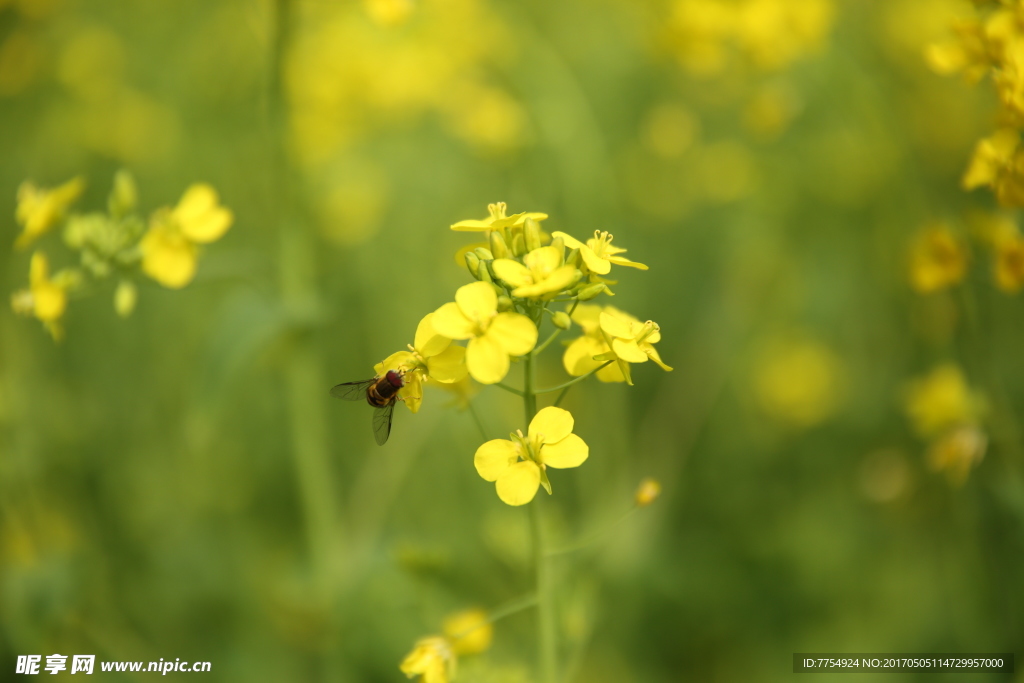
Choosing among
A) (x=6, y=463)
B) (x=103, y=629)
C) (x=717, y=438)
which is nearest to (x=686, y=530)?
(x=717, y=438)

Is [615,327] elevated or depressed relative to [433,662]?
elevated

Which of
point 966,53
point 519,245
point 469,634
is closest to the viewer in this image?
point 519,245

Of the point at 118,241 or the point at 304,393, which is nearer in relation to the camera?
the point at 118,241

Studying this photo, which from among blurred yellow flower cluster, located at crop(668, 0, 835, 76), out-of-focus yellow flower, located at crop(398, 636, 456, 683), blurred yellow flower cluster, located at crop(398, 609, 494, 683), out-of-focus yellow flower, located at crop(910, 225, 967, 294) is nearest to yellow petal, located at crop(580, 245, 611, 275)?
blurred yellow flower cluster, located at crop(398, 609, 494, 683)

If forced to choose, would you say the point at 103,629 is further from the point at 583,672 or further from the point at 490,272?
the point at 490,272

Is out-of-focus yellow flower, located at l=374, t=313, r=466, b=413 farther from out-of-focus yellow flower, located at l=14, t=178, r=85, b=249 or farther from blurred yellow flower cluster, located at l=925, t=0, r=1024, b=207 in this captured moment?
blurred yellow flower cluster, located at l=925, t=0, r=1024, b=207

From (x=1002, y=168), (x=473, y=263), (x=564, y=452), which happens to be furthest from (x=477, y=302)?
(x=1002, y=168)

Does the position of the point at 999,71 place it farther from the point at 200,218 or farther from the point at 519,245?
the point at 200,218
